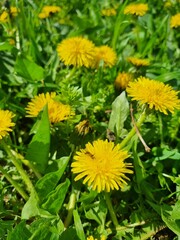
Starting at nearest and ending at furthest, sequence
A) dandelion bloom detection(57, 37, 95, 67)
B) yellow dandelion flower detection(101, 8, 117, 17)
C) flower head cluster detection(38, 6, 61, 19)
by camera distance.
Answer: dandelion bloom detection(57, 37, 95, 67) → flower head cluster detection(38, 6, 61, 19) → yellow dandelion flower detection(101, 8, 117, 17)

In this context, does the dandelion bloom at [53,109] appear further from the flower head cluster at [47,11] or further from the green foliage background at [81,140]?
the flower head cluster at [47,11]

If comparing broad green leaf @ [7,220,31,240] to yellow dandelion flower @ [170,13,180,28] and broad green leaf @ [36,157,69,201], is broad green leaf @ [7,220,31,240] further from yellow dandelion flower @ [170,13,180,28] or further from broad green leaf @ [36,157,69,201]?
yellow dandelion flower @ [170,13,180,28]

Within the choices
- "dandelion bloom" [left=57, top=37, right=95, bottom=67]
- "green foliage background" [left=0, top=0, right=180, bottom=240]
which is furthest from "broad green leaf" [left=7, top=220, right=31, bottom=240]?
"dandelion bloom" [left=57, top=37, right=95, bottom=67]

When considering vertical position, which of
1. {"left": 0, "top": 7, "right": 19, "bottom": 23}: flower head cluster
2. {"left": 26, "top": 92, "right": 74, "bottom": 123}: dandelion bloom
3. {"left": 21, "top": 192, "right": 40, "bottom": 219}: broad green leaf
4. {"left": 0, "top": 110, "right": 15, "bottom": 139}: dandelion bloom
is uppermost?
{"left": 0, "top": 7, "right": 19, "bottom": 23}: flower head cluster

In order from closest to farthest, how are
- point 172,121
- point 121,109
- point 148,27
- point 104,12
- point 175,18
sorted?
point 121,109, point 172,121, point 175,18, point 148,27, point 104,12

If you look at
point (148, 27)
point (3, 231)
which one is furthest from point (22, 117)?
point (148, 27)

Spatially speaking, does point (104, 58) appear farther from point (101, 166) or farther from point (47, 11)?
point (101, 166)

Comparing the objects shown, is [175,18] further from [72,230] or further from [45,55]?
[72,230]
